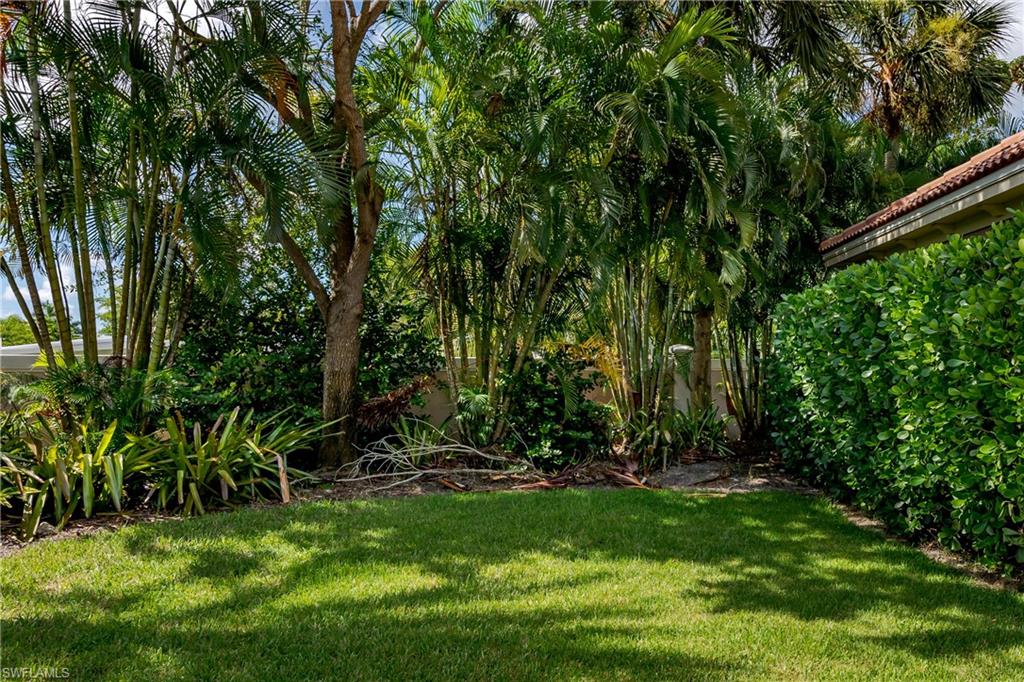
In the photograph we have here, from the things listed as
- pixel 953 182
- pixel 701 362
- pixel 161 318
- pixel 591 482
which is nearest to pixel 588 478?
pixel 591 482

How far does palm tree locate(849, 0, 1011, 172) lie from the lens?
10602mm

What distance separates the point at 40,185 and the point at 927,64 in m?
12.2

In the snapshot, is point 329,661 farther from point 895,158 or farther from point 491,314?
point 895,158

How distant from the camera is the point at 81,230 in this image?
5.75 meters

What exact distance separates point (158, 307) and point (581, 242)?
14.2 ft

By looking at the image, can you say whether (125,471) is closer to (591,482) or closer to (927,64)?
(591,482)

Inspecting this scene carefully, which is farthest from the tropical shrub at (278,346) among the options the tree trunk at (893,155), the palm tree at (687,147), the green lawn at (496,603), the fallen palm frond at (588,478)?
the tree trunk at (893,155)

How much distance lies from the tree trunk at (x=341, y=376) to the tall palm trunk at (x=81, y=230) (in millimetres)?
2086

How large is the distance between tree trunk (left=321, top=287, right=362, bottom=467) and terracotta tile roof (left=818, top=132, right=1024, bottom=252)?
5.32 meters

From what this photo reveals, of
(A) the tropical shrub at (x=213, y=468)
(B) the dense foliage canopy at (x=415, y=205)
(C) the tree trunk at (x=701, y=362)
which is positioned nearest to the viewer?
(A) the tropical shrub at (x=213, y=468)

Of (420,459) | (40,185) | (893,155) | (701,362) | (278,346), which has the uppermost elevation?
(893,155)

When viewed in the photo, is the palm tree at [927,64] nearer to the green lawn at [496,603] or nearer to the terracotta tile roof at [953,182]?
the terracotta tile roof at [953,182]

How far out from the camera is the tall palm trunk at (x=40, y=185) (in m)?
5.41

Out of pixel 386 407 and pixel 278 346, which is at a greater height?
pixel 278 346
